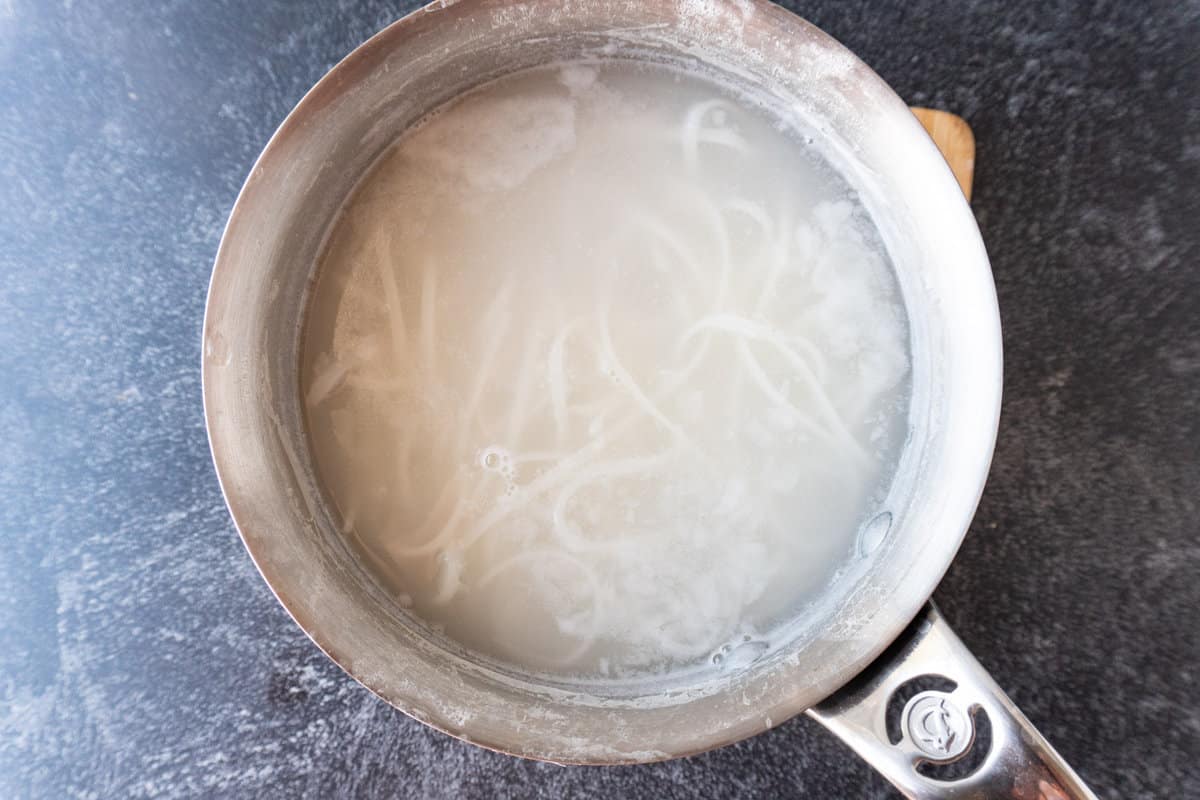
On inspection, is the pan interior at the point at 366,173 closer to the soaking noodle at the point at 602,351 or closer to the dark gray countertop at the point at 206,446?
the soaking noodle at the point at 602,351

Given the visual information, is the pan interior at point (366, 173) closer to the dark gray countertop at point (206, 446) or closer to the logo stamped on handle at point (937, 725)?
the logo stamped on handle at point (937, 725)

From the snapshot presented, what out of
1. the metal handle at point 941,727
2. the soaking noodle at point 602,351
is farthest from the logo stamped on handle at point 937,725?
the soaking noodle at point 602,351

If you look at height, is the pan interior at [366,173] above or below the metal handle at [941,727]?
above

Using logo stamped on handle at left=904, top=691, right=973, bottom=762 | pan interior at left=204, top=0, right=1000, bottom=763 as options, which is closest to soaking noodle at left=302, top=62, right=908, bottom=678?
pan interior at left=204, top=0, right=1000, bottom=763

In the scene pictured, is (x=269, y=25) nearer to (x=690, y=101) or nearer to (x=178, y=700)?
(x=690, y=101)

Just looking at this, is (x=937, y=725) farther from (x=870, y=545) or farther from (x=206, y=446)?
(x=206, y=446)

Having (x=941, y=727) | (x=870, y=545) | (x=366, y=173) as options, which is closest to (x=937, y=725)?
(x=941, y=727)

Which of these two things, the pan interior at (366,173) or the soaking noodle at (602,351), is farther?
the soaking noodle at (602,351)

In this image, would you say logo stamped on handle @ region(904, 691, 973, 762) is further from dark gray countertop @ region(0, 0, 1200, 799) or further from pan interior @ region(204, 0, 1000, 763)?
dark gray countertop @ region(0, 0, 1200, 799)
